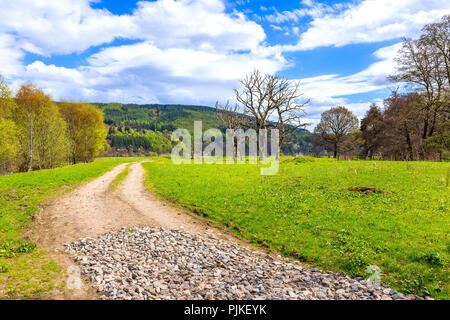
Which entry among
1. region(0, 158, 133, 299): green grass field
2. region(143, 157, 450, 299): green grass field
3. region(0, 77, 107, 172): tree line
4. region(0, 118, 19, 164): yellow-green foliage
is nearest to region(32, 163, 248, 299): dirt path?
region(0, 158, 133, 299): green grass field

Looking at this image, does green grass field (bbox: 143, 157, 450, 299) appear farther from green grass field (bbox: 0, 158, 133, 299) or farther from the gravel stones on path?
green grass field (bbox: 0, 158, 133, 299)

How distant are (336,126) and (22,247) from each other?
7971 centimetres

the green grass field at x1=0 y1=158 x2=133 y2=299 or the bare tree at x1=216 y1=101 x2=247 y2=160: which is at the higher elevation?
the bare tree at x1=216 y1=101 x2=247 y2=160

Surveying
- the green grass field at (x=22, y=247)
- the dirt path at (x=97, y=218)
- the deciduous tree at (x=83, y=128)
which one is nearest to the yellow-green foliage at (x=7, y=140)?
the deciduous tree at (x=83, y=128)

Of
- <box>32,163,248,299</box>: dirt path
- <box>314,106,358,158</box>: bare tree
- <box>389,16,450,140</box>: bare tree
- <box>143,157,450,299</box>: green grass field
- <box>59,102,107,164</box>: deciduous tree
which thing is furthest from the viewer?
<box>314,106,358,158</box>: bare tree

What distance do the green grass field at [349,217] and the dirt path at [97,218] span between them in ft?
5.98

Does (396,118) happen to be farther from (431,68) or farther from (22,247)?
(22,247)

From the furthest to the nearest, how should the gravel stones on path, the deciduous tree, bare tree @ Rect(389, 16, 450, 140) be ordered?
the deciduous tree
bare tree @ Rect(389, 16, 450, 140)
the gravel stones on path

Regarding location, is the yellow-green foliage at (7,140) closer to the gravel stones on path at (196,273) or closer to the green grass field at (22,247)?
the green grass field at (22,247)

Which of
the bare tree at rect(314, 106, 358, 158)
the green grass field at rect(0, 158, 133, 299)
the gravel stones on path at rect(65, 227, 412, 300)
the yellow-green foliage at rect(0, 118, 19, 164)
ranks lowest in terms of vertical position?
the gravel stones on path at rect(65, 227, 412, 300)

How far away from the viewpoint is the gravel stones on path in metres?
8.75

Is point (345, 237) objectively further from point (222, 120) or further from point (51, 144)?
point (51, 144)

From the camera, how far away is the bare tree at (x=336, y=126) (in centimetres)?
7331

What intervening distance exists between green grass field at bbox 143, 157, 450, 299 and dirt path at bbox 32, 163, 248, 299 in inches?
71.8
